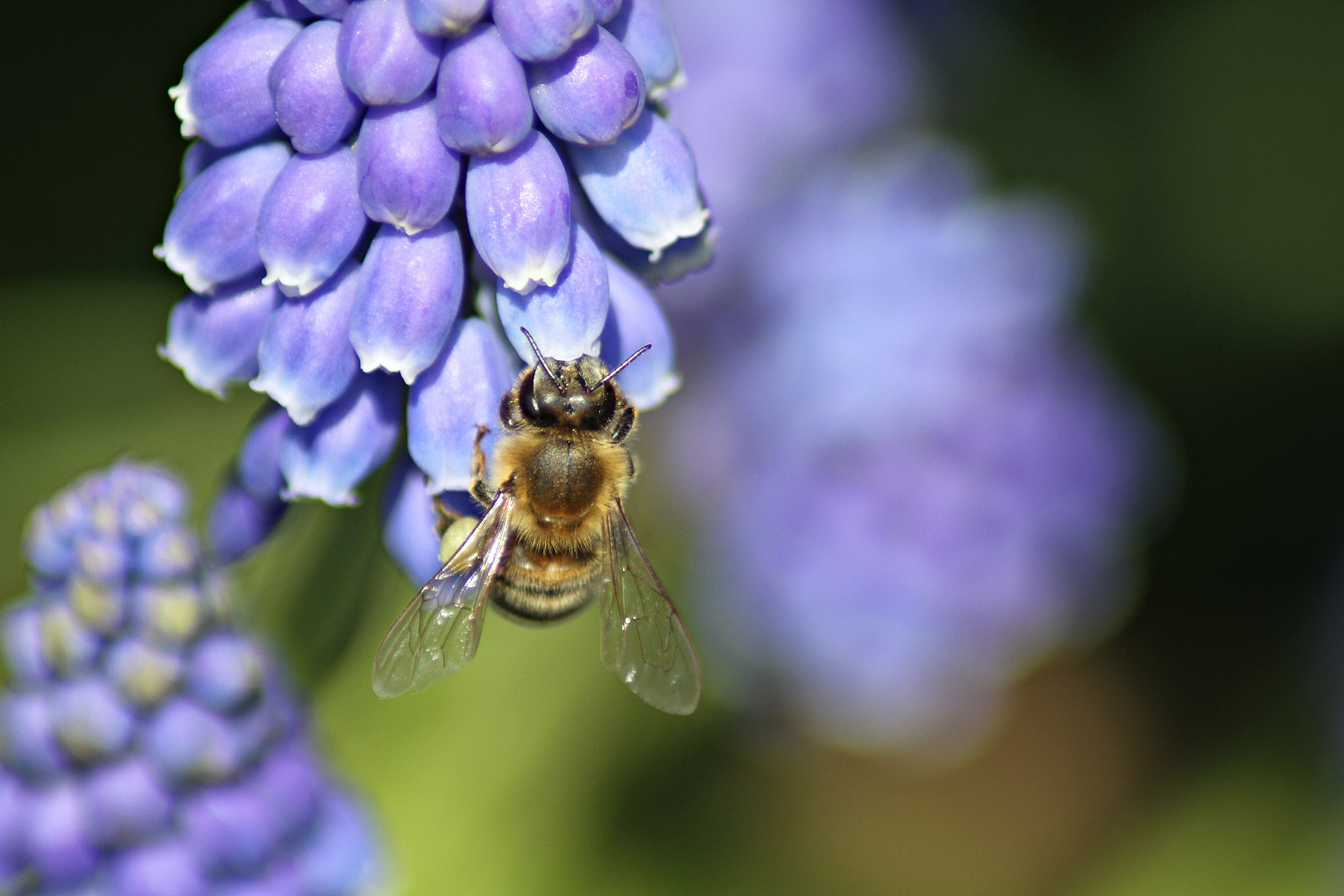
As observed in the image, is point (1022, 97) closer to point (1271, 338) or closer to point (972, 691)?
point (1271, 338)

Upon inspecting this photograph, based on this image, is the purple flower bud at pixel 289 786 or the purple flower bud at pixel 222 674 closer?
the purple flower bud at pixel 222 674

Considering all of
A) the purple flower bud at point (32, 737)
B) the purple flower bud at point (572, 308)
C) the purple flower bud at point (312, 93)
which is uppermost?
the purple flower bud at point (312, 93)

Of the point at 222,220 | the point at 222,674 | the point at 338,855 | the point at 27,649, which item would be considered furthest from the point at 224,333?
the point at 338,855

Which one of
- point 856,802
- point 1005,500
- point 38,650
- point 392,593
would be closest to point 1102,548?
point 1005,500

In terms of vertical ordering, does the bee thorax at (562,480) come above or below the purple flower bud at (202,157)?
below

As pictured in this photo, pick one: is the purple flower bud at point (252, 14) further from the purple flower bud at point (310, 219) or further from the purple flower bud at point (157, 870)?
the purple flower bud at point (157, 870)

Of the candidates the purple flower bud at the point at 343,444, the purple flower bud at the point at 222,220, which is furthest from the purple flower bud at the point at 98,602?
the purple flower bud at the point at 222,220
